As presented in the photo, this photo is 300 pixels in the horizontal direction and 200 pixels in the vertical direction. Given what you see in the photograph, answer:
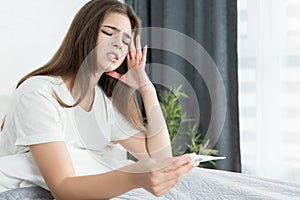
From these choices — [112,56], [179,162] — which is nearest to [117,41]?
[112,56]

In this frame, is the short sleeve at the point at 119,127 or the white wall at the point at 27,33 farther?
the white wall at the point at 27,33

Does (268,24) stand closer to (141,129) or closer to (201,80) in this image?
(201,80)

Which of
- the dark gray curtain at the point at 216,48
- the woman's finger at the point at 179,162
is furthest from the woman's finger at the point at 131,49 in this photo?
the dark gray curtain at the point at 216,48

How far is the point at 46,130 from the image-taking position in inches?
47.1

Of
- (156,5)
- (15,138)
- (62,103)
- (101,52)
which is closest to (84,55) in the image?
(101,52)

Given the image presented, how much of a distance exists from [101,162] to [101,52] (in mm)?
353

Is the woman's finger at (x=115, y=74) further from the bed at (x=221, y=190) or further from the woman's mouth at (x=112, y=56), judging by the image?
the bed at (x=221, y=190)

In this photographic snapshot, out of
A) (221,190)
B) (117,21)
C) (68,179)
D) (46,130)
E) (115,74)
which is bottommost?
(221,190)

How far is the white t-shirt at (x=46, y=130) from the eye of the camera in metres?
1.21

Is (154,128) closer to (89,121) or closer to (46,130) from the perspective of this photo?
(89,121)

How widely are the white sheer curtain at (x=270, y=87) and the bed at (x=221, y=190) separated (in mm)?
1094

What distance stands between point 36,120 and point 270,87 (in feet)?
5.83

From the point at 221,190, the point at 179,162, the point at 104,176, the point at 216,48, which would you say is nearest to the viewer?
the point at 179,162

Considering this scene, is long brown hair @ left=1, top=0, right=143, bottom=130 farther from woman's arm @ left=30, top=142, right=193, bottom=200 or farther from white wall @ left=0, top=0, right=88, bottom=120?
white wall @ left=0, top=0, right=88, bottom=120
